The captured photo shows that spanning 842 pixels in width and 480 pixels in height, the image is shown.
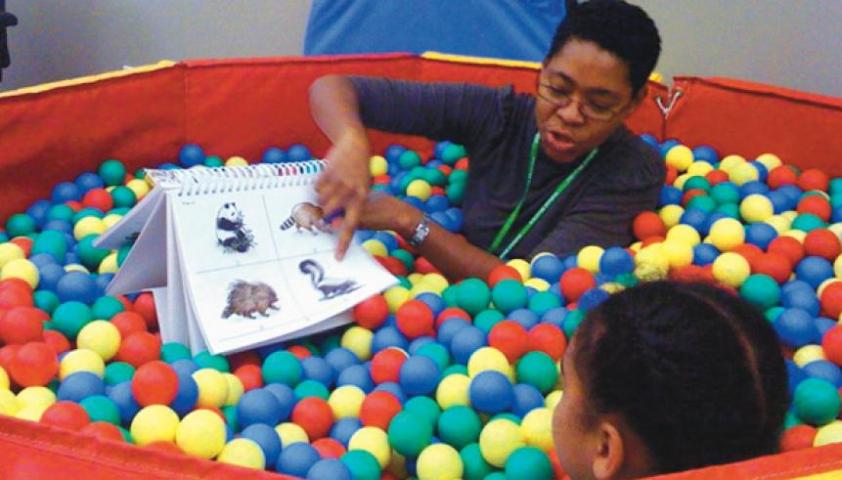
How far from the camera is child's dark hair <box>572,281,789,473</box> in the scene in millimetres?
860

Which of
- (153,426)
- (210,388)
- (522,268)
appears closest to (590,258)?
(522,268)

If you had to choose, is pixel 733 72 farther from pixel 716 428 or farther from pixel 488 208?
pixel 716 428

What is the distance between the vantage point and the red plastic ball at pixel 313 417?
49.3 inches

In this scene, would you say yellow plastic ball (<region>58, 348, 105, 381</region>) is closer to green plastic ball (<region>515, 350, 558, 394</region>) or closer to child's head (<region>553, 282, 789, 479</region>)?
green plastic ball (<region>515, 350, 558, 394</region>)

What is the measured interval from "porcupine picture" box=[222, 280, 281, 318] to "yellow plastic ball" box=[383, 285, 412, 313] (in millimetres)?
169

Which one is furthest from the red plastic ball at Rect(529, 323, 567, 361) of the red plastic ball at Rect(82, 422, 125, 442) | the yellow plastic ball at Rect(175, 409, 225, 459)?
the red plastic ball at Rect(82, 422, 125, 442)

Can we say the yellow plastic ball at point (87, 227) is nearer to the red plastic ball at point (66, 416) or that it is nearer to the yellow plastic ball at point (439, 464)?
the red plastic ball at point (66, 416)

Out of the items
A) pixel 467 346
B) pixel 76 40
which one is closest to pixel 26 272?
pixel 467 346

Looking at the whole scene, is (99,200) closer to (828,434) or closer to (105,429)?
(105,429)

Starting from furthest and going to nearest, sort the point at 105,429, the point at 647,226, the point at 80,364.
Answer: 1. the point at 647,226
2. the point at 80,364
3. the point at 105,429

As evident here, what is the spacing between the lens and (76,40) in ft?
10.3

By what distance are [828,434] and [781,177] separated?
91 cm

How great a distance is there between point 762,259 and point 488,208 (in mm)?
447

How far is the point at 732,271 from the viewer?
1580 millimetres
